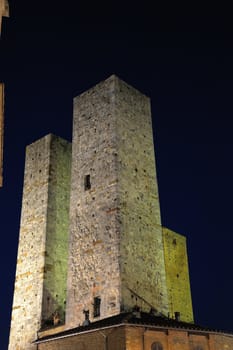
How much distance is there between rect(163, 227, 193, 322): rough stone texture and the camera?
21.6 metres

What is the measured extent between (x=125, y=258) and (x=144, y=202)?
284 cm

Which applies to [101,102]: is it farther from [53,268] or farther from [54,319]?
[54,319]

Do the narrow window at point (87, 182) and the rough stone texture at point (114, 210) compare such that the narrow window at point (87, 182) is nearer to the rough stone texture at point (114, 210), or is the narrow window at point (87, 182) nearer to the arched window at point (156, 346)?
the rough stone texture at point (114, 210)

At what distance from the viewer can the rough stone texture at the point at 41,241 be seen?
744 inches

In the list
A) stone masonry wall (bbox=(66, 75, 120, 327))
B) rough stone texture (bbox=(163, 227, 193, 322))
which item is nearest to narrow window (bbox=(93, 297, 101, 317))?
stone masonry wall (bbox=(66, 75, 120, 327))

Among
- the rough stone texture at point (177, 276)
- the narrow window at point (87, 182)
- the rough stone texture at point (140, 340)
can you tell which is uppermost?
the narrow window at point (87, 182)

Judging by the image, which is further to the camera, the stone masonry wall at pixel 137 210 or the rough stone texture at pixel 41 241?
the rough stone texture at pixel 41 241

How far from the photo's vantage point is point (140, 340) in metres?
12.3

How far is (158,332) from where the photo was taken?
1284cm

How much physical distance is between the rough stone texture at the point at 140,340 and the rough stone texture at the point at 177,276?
6.98m

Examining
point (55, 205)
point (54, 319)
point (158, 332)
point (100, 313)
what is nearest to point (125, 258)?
point (100, 313)

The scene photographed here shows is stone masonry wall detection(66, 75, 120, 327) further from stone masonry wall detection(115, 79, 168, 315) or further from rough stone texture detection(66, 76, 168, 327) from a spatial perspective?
stone masonry wall detection(115, 79, 168, 315)

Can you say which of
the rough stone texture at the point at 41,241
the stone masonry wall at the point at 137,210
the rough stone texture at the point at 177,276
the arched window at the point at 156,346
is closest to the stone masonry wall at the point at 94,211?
the stone masonry wall at the point at 137,210

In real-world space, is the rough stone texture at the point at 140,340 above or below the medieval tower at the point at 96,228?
below
